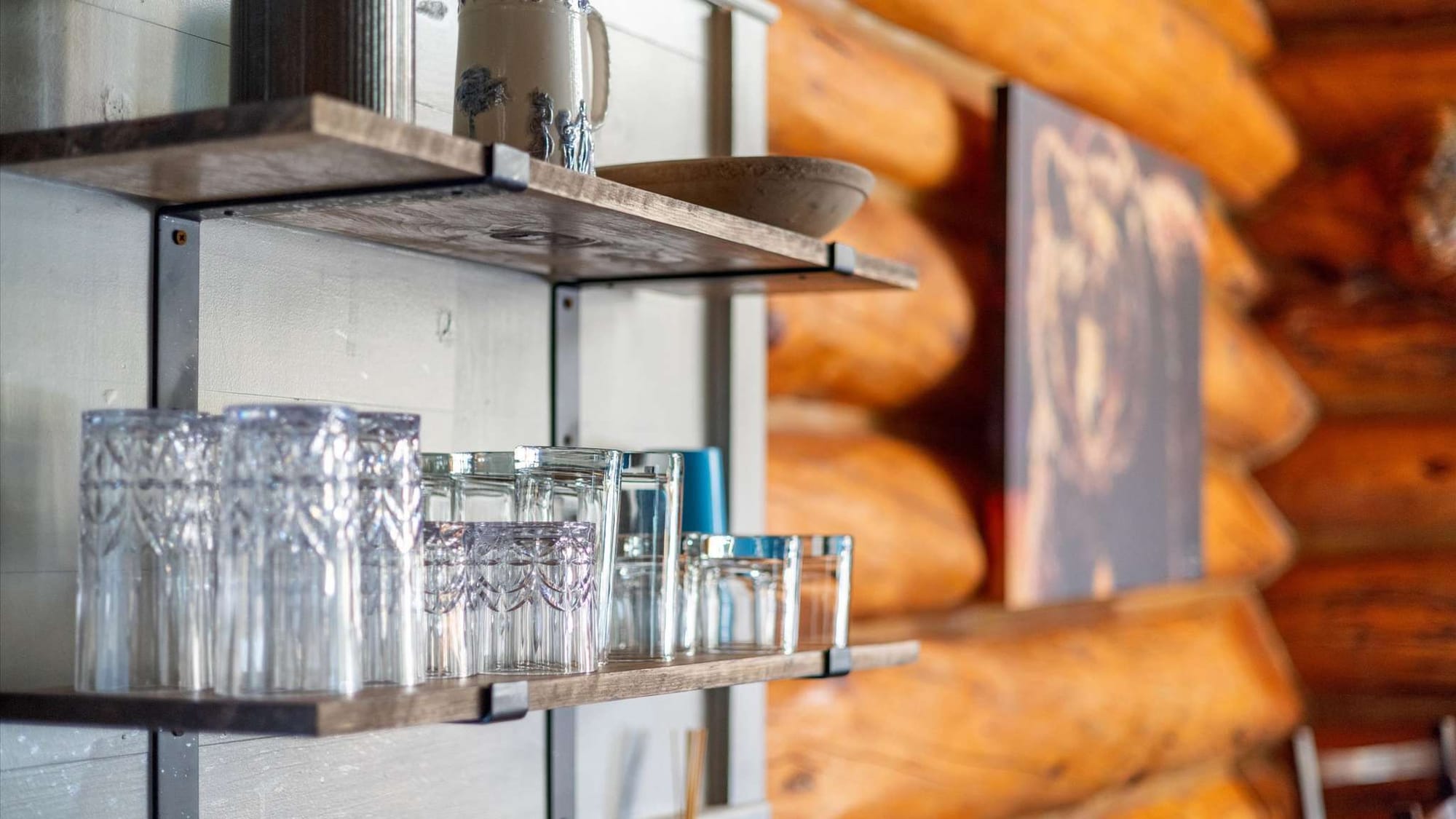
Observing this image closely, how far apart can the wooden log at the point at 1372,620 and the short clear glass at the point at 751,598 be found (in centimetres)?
226

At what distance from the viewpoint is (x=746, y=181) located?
1239mm

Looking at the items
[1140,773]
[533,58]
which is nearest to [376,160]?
[533,58]

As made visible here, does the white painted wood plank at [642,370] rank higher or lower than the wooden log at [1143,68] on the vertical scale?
lower

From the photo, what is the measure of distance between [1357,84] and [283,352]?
2735mm

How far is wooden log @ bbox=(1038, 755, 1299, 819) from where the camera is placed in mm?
2684

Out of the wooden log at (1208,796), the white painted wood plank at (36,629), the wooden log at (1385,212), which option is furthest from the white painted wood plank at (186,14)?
the wooden log at (1385,212)

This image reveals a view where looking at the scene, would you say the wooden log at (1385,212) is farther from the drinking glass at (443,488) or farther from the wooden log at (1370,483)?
the drinking glass at (443,488)

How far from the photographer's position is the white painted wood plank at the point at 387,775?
Result: 1.10 m

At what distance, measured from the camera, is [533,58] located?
106cm

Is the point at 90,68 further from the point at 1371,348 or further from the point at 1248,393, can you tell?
the point at 1371,348

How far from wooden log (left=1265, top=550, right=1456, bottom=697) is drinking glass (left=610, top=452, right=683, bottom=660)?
2391mm

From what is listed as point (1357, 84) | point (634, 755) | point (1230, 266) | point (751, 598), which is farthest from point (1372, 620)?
point (751, 598)

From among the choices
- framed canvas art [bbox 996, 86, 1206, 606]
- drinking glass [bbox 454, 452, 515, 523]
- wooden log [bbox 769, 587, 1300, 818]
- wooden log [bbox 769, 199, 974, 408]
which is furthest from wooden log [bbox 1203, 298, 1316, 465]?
drinking glass [bbox 454, 452, 515, 523]

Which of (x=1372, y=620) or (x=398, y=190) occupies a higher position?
(x=398, y=190)
